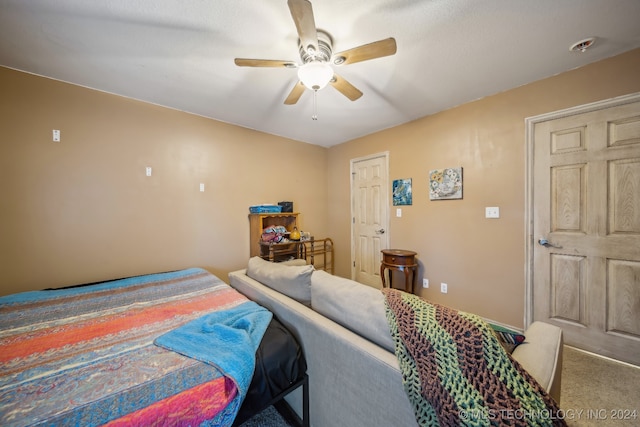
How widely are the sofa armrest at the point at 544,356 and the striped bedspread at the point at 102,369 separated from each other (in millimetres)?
1140

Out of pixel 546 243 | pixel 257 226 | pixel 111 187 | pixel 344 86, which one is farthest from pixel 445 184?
pixel 111 187

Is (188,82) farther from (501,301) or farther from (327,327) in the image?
(501,301)

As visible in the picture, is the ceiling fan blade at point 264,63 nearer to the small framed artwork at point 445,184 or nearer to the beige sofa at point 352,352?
the beige sofa at point 352,352

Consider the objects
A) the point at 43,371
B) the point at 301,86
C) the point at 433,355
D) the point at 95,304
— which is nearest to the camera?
the point at 433,355

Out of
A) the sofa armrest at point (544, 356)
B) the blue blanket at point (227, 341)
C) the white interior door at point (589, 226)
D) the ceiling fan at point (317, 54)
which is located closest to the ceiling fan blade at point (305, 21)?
the ceiling fan at point (317, 54)

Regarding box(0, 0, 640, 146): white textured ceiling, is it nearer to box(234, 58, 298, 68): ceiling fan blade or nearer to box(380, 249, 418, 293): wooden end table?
box(234, 58, 298, 68): ceiling fan blade

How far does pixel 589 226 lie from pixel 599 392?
1.26m

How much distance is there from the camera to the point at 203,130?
285 centimetres

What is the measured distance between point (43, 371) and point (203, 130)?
8.71 ft

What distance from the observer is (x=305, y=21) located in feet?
3.84

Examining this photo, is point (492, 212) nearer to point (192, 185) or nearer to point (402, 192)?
point (402, 192)

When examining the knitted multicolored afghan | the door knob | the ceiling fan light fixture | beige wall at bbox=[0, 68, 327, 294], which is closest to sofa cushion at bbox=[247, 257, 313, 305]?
the knitted multicolored afghan

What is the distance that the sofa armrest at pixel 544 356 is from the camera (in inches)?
30.0

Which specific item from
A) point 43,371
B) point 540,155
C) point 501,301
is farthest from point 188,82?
point 501,301
